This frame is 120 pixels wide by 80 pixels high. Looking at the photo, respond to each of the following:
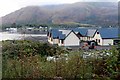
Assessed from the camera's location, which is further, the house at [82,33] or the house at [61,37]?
the house at [82,33]

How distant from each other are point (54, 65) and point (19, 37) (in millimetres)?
1643

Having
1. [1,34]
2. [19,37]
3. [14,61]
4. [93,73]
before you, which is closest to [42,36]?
Result: [19,37]

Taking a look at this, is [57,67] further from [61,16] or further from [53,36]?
[61,16]

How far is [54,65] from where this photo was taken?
3.41m

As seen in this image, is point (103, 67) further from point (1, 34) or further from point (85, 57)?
point (1, 34)

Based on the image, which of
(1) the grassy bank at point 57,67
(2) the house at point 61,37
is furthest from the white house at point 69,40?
(1) the grassy bank at point 57,67

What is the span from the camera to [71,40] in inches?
258

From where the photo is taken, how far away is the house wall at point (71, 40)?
19.2 ft

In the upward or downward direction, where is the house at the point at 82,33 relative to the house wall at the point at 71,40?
upward

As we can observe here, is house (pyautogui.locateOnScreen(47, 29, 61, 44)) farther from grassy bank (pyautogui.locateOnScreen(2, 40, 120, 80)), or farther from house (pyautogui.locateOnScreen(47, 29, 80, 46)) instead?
grassy bank (pyautogui.locateOnScreen(2, 40, 120, 80))

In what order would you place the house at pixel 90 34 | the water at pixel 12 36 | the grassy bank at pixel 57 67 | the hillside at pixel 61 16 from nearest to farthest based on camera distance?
the grassy bank at pixel 57 67
the water at pixel 12 36
the hillside at pixel 61 16
the house at pixel 90 34

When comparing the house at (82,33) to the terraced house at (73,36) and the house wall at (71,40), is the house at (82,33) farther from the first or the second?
the house wall at (71,40)

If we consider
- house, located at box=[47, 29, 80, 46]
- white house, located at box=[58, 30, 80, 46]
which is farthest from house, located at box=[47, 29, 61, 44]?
white house, located at box=[58, 30, 80, 46]

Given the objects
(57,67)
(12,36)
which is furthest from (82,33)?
(57,67)
